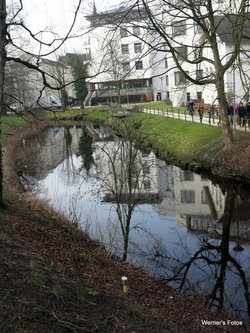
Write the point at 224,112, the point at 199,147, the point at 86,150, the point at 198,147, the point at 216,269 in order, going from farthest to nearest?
1. the point at 86,150
2. the point at 198,147
3. the point at 199,147
4. the point at 224,112
5. the point at 216,269

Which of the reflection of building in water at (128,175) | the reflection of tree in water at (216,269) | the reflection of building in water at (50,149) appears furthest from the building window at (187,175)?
the reflection of building in water at (50,149)

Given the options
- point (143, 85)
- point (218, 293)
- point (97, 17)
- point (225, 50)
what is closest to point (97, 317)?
point (218, 293)

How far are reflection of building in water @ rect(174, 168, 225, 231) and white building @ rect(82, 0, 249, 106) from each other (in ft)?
16.9

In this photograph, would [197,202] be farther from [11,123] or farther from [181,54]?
[11,123]

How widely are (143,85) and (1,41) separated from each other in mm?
68643

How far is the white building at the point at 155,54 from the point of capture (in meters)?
15.8

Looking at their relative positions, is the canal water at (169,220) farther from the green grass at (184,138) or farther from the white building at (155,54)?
the white building at (155,54)

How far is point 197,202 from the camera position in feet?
68.9

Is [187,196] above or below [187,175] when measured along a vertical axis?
below

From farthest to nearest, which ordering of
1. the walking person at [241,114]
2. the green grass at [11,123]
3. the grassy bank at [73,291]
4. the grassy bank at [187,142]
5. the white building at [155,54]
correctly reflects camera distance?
the green grass at [11,123] → the walking person at [241,114] → the grassy bank at [187,142] → the white building at [155,54] → the grassy bank at [73,291]

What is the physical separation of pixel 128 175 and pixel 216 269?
12.7 ft

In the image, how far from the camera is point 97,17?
14.8 meters

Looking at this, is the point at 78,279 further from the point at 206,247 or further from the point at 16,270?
the point at 206,247

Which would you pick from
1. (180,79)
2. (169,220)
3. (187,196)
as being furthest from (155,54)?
(180,79)
